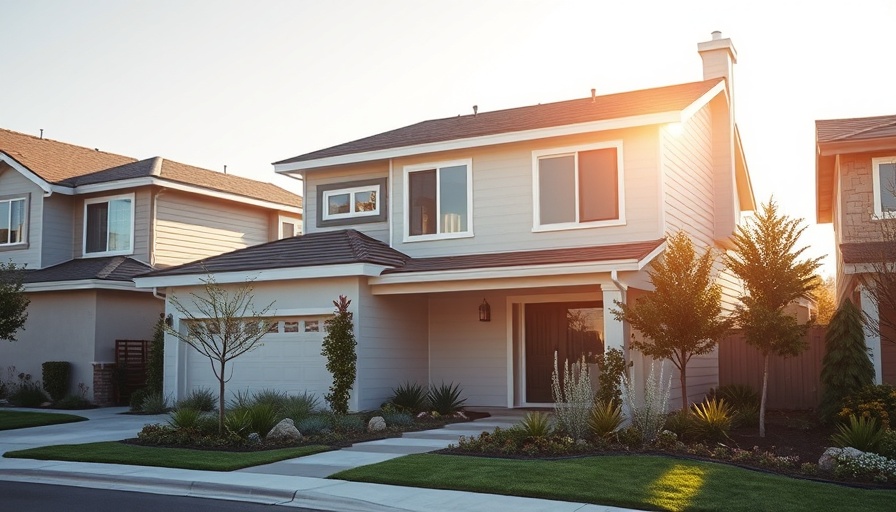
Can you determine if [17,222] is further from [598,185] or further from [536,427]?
[536,427]

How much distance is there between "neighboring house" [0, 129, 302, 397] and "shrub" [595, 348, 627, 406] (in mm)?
13257

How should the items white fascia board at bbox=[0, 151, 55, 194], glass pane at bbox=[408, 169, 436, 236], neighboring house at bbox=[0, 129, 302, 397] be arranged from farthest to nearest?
white fascia board at bbox=[0, 151, 55, 194], neighboring house at bbox=[0, 129, 302, 397], glass pane at bbox=[408, 169, 436, 236]

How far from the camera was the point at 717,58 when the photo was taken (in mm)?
21141

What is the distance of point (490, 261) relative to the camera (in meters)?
Answer: 16.9

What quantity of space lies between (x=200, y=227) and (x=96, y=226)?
9.55ft

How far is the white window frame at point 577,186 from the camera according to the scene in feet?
55.9

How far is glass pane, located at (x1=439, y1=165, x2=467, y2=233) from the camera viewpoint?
18.8m

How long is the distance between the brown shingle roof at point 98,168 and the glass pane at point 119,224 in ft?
2.54

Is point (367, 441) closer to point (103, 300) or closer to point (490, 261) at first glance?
point (490, 261)

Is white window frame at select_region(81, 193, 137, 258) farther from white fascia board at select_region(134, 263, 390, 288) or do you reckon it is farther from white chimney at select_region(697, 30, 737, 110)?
white chimney at select_region(697, 30, 737, 110)

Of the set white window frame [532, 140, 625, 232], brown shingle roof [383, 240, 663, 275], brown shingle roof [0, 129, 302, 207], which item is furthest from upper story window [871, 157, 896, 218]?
brown shingle roof [0, 129, 302, 207]

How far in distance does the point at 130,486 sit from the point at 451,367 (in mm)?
9862

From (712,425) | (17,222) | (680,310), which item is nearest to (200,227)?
(17,222)

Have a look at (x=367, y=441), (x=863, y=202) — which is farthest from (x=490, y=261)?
(x=863, y=202)
